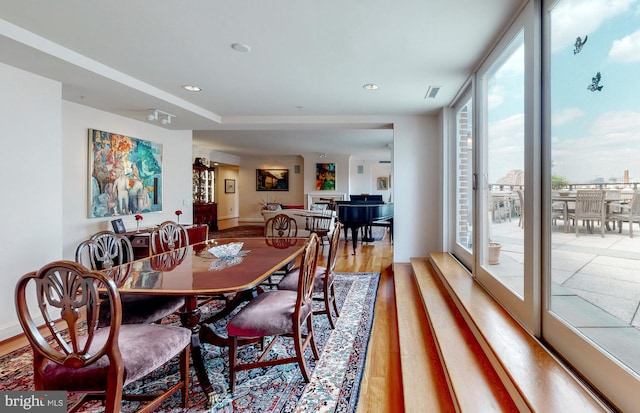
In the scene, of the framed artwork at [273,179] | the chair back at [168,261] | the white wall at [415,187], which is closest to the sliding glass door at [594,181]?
the chair back at [168,261]

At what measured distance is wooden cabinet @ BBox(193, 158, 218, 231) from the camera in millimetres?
8291

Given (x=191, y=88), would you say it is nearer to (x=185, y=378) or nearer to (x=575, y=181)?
(x=185, y=378)

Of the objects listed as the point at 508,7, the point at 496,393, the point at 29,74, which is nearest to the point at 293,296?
the point at 496,393

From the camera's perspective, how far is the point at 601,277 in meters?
1.45

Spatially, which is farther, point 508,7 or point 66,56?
point 66,56

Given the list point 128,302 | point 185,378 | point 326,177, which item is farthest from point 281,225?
point 326,177

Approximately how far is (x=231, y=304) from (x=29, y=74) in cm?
281

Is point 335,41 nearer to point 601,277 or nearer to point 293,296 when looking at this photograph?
point 293,296

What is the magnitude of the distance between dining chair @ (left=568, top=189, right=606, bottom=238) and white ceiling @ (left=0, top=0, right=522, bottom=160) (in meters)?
1.31

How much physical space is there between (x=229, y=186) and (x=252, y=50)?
372 inches

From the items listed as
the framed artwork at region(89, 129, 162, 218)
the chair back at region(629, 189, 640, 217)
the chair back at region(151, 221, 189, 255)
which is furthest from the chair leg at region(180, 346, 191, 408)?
the framed artwork at region(89, 129, 162, 218)

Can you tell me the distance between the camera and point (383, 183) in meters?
11.8

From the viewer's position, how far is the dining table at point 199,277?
1.68 meters

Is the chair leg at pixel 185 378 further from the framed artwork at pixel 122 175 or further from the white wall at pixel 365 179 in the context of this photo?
the white wall at pixel 365 179
